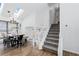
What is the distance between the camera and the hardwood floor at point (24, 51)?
6.16 ft

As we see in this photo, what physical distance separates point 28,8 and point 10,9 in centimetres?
37

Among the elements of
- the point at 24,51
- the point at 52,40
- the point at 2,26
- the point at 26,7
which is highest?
the point at 26,7

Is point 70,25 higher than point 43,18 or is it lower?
lower

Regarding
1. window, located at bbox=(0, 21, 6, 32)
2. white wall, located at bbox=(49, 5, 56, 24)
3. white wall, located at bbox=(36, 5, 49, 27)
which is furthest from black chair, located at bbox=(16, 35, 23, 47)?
white wall, located at bbox=(49, 5, 56, 24)

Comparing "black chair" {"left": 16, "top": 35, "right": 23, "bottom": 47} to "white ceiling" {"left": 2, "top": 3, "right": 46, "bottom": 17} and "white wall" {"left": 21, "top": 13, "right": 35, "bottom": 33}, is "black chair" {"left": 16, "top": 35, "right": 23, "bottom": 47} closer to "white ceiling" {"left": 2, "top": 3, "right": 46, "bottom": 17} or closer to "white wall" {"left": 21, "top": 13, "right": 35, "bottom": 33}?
"white wall" {"left": 21, "top": 13, "right": 35, "bottom": 33}

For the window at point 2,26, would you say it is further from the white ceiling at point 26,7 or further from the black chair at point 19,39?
the black chair at point 19,39

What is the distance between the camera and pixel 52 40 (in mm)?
2043

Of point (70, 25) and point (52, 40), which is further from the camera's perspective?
point (52, 40)

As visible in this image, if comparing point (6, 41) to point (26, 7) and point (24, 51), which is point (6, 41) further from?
point (26, 7)

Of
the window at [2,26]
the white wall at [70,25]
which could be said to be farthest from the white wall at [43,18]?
the window at [2,26]

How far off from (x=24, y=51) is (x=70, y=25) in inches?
43.9

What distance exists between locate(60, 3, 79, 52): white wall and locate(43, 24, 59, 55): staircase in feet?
0.46

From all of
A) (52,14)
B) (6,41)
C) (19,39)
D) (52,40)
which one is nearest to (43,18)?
(52,14)

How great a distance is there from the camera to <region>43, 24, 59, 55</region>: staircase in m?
1.96
